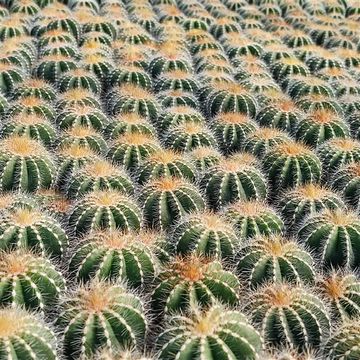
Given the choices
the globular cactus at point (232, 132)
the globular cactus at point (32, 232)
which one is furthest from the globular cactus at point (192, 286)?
the globular cactus at point (232, 132)

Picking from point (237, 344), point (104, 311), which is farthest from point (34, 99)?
point (237, 344)

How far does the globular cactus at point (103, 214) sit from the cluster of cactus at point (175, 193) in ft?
0.05

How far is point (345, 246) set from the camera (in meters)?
5.13

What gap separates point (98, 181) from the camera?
18.9ft

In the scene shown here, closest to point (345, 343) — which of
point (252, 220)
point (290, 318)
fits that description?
point (290, 318)

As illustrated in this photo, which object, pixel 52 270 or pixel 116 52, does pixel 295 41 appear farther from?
pixel 52 270

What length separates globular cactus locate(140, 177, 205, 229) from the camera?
5.57 m

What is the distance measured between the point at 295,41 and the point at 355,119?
3.41 meters

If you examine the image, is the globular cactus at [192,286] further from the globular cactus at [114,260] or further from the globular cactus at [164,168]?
the globular cactus at [164,168]

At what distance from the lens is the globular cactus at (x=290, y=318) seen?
4.14 m

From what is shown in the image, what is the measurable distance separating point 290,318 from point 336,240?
48.2 inches

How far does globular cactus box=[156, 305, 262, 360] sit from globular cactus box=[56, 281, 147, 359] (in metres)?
0.26

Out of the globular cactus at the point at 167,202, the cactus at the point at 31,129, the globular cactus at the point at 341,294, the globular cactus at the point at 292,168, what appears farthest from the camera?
the cactus at the point at 31,129

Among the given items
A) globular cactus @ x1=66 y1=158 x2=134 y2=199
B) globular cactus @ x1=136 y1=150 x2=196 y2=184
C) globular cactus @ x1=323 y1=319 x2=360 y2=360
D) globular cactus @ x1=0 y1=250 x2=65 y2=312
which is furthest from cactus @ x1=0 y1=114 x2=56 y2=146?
globular cactus @ x1=323 y1=319 x2=360 y2=360
